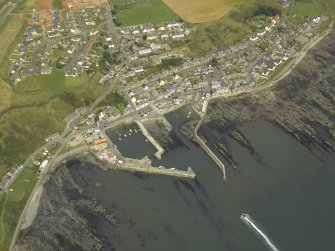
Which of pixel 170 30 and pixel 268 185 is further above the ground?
pixel 170 30

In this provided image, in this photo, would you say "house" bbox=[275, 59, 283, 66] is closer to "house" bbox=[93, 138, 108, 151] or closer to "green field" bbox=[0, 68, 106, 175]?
"green field" bbox=[0, 68, 106, 175]

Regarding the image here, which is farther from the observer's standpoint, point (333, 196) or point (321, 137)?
point (321, 137)

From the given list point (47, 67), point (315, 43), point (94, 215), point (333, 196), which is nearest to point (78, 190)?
point (94, 215)

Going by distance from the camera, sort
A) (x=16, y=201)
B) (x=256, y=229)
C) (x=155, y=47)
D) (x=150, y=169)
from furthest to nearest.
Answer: (x=155, y=47) < (x=150, y=169) < (x=16, y=201) < (x=256, y=229)

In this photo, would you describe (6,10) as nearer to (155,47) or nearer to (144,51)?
(144,51)

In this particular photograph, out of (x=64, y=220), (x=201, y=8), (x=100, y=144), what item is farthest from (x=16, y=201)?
(x=201, y=8)

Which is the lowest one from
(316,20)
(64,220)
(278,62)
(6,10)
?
(64,220)

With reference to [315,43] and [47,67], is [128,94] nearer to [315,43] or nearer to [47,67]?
[47,67]
